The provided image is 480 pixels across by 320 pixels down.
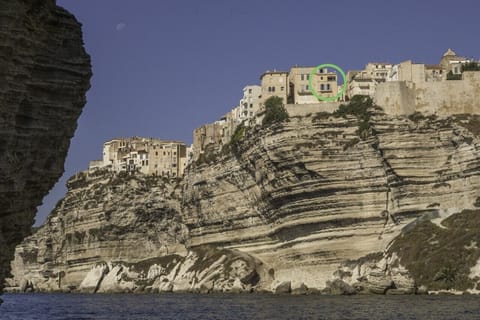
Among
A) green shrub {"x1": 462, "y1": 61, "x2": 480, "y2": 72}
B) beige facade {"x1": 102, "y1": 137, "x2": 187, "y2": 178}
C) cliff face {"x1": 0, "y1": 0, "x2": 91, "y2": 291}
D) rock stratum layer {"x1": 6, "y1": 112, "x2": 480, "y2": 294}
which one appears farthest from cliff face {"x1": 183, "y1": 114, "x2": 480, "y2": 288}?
cliff face {"x1": 0, "y1": 0, "x2": 91, "y2": 291}

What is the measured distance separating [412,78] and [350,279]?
22.5m

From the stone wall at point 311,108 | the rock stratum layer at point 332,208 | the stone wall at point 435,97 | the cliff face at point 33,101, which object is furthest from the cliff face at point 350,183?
A: the cliff face at point 33,101

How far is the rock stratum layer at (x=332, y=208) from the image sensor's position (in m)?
67.1

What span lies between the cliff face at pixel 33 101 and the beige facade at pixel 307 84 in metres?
72.5

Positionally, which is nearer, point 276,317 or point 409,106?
point 276,317

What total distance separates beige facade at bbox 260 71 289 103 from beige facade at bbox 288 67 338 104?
1.68m

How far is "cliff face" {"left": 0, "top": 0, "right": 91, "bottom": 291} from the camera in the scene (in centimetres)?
1720

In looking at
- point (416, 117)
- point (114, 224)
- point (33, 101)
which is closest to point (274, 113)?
point (416, 117)

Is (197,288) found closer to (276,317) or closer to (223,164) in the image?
(223,164)

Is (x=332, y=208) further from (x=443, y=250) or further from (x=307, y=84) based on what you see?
(x=307, y=84)

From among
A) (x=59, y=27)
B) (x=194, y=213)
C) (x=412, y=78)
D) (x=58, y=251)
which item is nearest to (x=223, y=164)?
(x=194, y=213)

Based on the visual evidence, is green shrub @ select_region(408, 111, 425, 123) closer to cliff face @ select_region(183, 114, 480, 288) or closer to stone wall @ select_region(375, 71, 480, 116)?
cliff face @ select_region(183, 114, 480, 288)

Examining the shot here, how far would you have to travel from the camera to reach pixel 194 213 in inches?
3735

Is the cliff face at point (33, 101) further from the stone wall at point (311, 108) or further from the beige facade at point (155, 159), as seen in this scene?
the beige facade at point (155, 159)
